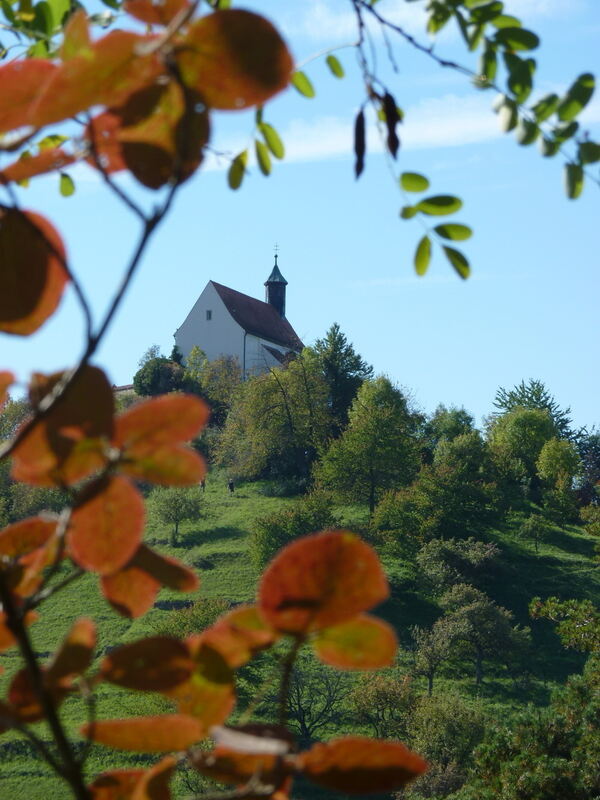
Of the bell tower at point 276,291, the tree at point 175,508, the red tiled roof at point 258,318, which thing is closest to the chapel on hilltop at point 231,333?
the red tiled roof at point 258,318

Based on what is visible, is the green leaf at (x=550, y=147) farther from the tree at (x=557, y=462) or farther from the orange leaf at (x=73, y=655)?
the tree at (x=557, y=462)

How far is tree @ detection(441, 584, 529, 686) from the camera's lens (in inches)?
562

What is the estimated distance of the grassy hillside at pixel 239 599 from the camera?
38.3ft

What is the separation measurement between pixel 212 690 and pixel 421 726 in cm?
1153

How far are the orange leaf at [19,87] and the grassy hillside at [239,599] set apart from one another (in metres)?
11.0

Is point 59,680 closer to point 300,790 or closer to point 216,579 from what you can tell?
point 300,790

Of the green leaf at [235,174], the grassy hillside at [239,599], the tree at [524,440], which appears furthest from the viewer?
the tree at [524,440]

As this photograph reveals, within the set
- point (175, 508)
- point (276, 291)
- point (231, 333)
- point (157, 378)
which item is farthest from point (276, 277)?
point (175, 508)

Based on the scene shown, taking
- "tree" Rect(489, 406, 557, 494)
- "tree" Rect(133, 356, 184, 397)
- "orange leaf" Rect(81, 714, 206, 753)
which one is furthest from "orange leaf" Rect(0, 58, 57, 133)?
"tree" Rect(133, 356, 184, 397)

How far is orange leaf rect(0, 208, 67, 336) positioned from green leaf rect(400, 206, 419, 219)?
0.42 metres

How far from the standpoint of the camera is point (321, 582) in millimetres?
271

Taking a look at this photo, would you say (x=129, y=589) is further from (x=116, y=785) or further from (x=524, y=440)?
(x=524, y=440)

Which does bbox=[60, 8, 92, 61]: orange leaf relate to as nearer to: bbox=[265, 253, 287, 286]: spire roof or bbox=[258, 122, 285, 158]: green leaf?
bbox=[258, 122, 285, 158]: green leaf

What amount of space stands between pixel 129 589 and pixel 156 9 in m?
0.22
